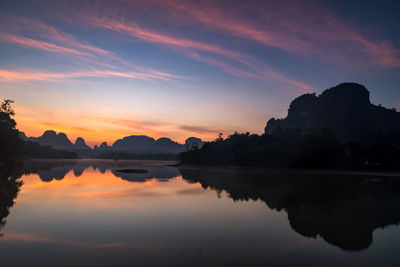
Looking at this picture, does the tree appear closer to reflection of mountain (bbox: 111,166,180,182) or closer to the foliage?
reflection of mountain (bbox: 111,166,180,182)

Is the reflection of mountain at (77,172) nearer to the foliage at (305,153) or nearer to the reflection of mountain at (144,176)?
the reflection of mountain at (144,176)

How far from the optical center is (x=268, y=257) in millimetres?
11602

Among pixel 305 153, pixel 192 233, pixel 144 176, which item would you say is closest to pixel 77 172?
pixel 144 176

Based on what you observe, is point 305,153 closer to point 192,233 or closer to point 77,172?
point 77,172

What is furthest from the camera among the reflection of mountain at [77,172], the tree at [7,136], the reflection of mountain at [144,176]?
the tree at [7,136]

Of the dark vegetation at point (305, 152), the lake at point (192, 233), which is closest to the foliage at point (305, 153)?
the dark vegetation at point (305, 152)

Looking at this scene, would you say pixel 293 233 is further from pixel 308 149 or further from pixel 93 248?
pixel 308 149

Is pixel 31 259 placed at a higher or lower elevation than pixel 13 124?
lower

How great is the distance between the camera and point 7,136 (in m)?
70.8

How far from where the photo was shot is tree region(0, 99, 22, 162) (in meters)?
69.8

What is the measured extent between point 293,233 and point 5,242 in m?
14.8

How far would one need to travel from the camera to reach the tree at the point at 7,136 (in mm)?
69812

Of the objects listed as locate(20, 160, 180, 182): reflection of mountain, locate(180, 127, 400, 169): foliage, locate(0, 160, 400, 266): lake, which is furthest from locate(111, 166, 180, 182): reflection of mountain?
locate(180, 127, 400, 169): foliage

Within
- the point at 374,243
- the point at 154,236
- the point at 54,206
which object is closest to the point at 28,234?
the point at 154,236
